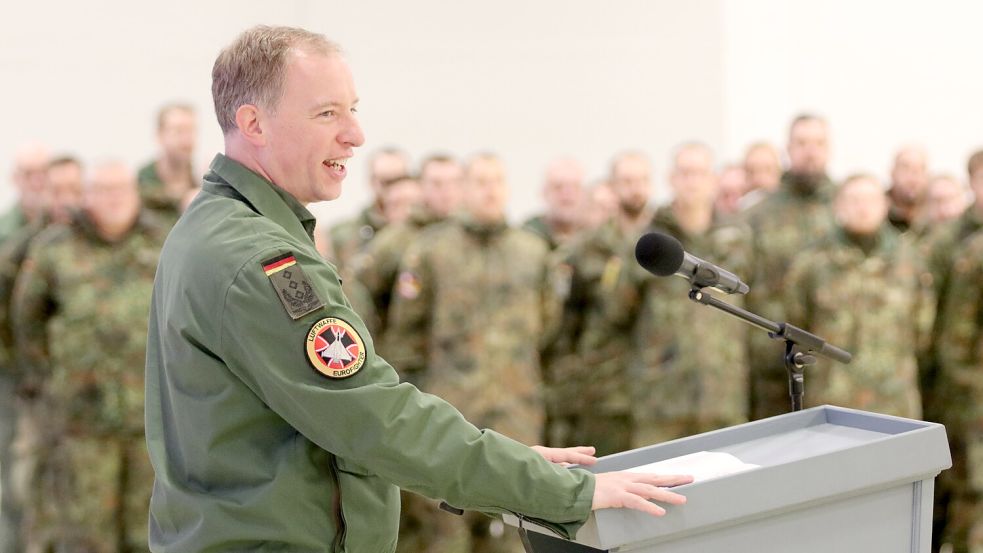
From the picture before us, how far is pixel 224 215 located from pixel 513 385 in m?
3.29

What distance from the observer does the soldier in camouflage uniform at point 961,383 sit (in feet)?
16.1

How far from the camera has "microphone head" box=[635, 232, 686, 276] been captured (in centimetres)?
190

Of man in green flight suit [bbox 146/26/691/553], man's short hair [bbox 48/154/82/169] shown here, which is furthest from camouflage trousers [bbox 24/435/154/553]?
man in green flight suit [bbox 146/26/691/553]

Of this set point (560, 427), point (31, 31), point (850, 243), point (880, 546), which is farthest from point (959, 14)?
point (880, 546)

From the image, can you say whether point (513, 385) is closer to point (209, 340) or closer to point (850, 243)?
point (850, 243)

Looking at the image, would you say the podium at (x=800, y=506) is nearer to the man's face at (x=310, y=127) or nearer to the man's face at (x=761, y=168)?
the man's face at (x=310, y=127)

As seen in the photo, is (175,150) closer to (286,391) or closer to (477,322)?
(477,322)

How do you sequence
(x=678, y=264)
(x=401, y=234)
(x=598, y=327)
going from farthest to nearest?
(x=401, y=234) → (x=598, y=327) → (x=678, y=264)

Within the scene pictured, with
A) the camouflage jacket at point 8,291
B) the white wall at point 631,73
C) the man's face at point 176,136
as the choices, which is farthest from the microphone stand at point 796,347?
the white wall at point 631,73

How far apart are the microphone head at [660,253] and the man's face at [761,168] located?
14.7ft

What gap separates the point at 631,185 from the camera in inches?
208

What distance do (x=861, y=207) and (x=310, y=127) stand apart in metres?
3.69

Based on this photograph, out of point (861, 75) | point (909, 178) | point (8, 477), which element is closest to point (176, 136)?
point (8, 477)

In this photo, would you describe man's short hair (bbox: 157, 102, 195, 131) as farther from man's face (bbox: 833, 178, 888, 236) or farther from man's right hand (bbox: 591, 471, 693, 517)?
man's right hand (bbox: 591, 471, 693, 517)
